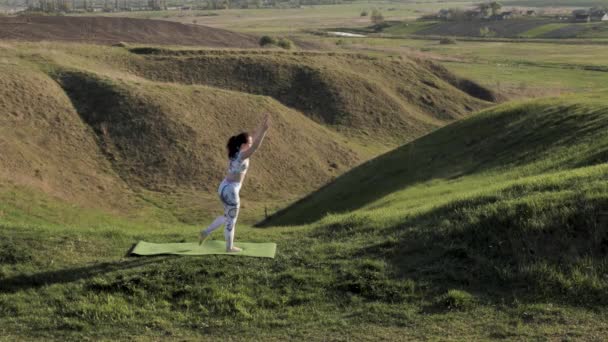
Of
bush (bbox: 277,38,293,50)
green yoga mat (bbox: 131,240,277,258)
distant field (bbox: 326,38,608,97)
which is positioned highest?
green yoga mat (bbox: 131,240,277,258)

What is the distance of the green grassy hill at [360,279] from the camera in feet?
34.1

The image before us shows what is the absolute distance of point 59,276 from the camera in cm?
1261

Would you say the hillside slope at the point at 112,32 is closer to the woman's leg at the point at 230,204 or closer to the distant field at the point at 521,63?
the distant field at the point at 521,63

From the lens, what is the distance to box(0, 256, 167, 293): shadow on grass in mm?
12273

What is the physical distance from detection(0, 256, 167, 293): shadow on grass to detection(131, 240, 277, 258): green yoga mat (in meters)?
0.68

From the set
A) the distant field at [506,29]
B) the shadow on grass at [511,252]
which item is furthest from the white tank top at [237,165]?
the distant field at [506,29]

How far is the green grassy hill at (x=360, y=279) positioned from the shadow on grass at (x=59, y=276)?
1.4 inches

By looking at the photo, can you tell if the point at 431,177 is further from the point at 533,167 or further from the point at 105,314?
the point at 105,314

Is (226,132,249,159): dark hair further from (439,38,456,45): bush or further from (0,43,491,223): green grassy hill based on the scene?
(439,38,456,45): bush

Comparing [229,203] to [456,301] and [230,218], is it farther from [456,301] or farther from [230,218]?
[456,301]

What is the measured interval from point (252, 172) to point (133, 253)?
2828cm

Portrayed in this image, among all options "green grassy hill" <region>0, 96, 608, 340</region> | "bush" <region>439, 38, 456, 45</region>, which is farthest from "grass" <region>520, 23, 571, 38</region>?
"green grassy hill" <region>0, 96, 608, 340</region>

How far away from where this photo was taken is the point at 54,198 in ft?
103

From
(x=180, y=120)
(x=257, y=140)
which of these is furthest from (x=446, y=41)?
(x=257, y=140)
